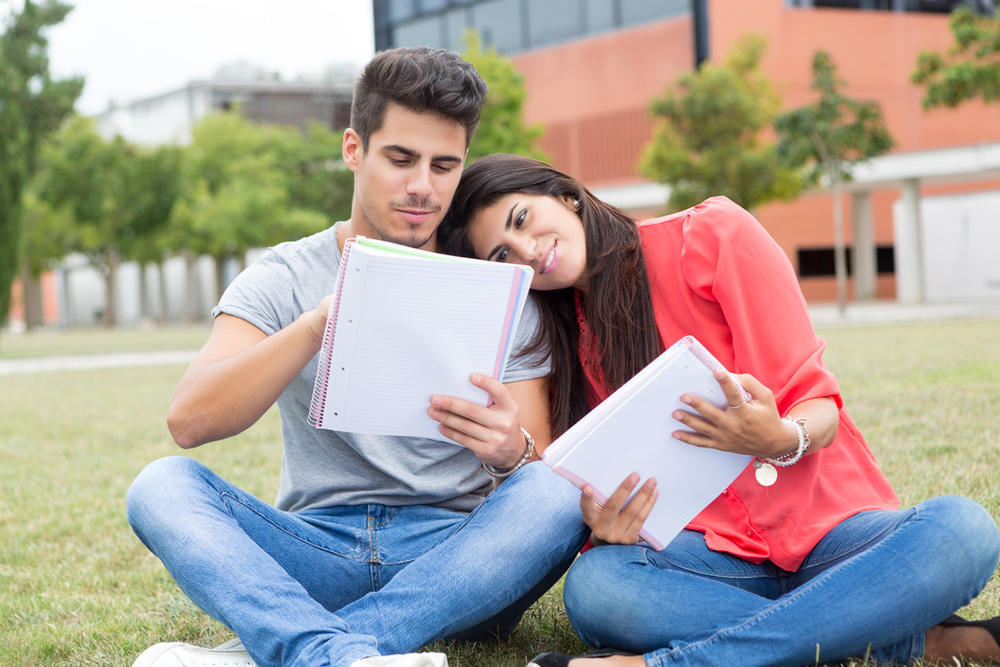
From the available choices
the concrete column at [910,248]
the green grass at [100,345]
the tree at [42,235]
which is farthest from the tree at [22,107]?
the concrete column at [910,248]

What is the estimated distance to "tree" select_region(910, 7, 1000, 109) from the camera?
54.1ft

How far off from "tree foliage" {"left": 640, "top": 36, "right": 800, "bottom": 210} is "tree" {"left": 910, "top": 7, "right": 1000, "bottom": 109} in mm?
5704

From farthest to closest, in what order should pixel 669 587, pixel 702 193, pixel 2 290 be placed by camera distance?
1. pixel 702 193
2. pixel 2 290
3. pixel 669 587

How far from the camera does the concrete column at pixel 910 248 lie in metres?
27.4

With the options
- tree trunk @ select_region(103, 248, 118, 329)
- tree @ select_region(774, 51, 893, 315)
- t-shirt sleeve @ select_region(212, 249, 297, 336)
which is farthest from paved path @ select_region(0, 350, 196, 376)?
tree trunk @ select_region(103, 248, 118, 329)

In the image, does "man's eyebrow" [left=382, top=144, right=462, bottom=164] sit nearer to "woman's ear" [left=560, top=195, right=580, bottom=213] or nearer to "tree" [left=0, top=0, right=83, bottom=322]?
"woman's ear" [left=560, top=195, right=580, bottom=213]

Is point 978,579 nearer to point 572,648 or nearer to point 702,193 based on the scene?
point 572,648

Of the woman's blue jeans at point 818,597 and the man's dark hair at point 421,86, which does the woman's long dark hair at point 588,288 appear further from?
the woman's blue jeans at point 818,597

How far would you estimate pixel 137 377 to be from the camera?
13.0 meters

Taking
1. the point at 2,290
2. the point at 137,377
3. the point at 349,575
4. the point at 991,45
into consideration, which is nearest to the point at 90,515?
the point at 349,575

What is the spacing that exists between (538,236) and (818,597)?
3.62 feet

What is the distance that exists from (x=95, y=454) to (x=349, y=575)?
15.6ft

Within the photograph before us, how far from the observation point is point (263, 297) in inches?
102

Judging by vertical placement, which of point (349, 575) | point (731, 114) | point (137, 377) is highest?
point (731, 114)
